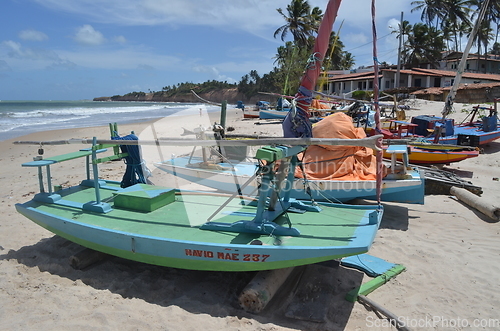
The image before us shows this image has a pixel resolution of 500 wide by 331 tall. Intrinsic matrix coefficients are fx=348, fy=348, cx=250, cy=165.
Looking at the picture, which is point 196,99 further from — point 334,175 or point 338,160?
point 334,175

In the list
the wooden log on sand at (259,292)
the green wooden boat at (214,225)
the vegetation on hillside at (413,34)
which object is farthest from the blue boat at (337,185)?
the vegetation on hillside at (413,34)

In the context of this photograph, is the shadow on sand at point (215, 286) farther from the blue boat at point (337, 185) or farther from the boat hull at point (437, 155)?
the boat hull at point (437, 155)

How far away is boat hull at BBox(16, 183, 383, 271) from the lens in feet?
12.7

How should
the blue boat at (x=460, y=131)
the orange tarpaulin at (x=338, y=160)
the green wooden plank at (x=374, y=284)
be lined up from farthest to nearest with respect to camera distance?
the blue boat at (x=460, y=131) < the orange tarpaulin at (x=338, y=160) < the green wooden plank at (x=374, y=284)

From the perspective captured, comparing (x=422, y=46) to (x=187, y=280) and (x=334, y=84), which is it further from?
(x=187, y=280)

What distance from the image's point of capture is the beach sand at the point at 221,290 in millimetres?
3881

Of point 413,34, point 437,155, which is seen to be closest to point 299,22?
point 413,34

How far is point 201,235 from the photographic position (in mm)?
4430

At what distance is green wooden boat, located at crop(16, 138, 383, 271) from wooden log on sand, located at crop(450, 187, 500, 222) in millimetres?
3568

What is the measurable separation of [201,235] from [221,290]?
0.78m

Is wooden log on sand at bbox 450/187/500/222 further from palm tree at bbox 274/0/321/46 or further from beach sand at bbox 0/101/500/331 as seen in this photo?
palm tree at bbox 274/0/321/46

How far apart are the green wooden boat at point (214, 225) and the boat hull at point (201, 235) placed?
0.4 inches

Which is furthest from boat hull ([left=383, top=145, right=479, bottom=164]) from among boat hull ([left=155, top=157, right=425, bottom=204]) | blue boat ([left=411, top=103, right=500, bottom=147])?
boat hull ([left=155, top=157, right=425, bottom=204])

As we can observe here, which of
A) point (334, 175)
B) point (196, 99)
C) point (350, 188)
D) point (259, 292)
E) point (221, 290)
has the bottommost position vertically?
point (221, 290)
